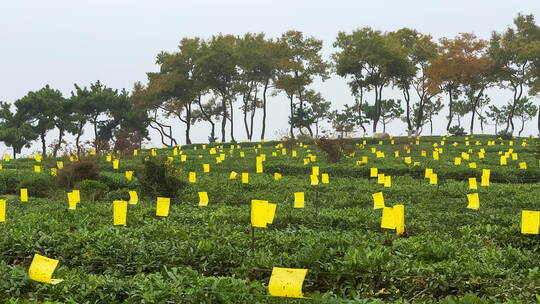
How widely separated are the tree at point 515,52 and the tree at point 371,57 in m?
8.52

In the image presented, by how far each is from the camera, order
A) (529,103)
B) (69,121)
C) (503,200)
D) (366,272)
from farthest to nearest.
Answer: (529,103) < (69,121) < (503,200) < (366,272)

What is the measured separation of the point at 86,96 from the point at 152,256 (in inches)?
2031

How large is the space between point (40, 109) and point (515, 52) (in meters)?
43.7

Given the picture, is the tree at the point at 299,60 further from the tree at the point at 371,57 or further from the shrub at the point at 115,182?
the shrub at the point at 115,182

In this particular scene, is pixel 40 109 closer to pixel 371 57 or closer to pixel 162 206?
pixel 371 57

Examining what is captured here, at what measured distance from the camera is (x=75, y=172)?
723 inches

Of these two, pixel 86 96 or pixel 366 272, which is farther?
pixel 86 96

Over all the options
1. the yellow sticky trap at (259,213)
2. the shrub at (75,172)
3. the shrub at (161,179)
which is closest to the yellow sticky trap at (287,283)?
the yellow sticky trap at (259,213)

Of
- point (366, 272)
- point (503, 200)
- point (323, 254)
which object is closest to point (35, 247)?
point (323, 254)

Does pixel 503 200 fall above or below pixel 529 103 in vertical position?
below

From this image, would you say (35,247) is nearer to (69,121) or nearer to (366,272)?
(366,272)

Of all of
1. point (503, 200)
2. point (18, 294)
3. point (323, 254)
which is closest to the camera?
point (18, 294)

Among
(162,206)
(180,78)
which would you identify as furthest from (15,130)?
(162,206)

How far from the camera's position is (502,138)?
141 ft
